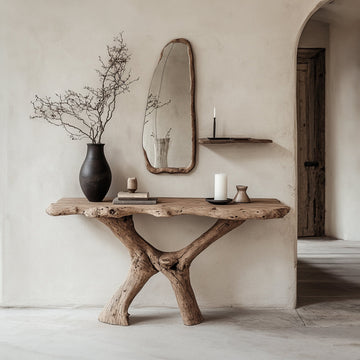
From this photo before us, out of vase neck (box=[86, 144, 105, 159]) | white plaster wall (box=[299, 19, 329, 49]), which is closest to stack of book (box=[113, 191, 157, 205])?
vase neck (box=[86, 144, 105, 159])

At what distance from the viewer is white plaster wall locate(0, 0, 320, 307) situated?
3.04 m

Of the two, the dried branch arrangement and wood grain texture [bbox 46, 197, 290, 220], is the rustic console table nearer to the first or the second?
wood grain texture [bbox 46, 197, 290, 220]

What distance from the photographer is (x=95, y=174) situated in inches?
111

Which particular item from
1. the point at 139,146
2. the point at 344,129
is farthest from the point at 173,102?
the point at 344,129

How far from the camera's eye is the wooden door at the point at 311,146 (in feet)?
19.6

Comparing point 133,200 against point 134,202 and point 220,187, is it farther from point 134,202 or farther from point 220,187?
point 220,187

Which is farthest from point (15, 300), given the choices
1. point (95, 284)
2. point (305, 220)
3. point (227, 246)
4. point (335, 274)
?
point (305, 220)

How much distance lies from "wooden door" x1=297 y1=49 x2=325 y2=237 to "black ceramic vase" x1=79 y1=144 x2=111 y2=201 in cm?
369

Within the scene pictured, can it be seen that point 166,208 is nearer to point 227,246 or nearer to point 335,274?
point 227,246

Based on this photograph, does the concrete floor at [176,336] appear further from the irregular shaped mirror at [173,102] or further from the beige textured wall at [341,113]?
the beige textured wall at [341,113]

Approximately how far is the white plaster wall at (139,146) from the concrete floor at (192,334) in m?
0.16

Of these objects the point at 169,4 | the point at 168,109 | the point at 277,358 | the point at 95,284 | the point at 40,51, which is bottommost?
the point at 277,358

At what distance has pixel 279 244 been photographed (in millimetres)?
3111

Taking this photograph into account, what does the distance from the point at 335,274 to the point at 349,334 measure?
1.45 m
